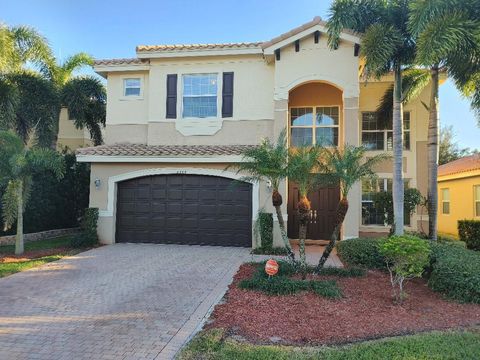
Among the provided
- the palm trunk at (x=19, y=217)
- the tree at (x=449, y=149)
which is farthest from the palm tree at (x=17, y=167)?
the tree at (x=449, y=149)

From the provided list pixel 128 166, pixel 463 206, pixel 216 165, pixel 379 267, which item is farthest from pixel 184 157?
pixel 463 206

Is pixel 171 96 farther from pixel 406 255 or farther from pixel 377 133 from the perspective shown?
pixel 406 255

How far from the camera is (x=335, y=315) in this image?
252 inches

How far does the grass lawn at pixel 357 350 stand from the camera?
475cm

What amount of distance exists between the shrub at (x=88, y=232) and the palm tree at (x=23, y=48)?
22.6 ft

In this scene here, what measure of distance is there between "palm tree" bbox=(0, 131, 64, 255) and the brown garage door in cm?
329

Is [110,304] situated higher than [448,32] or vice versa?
[448,32]

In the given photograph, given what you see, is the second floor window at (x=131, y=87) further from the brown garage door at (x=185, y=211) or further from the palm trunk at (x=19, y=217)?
the palm trunk at (x=19, y=217)

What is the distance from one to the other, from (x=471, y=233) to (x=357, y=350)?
13.0 m

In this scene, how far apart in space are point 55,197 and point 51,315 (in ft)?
34.3

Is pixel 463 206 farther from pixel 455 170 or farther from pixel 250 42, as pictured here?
pixel 250 42

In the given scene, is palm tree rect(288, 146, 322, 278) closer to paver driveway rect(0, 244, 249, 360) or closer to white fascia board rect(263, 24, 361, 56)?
paver driveway rect(0, 244, 249, 360)

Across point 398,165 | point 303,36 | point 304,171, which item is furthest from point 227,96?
point 304,171

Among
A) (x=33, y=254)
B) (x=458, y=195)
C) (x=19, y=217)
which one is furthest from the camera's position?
(x=458, y=195)
